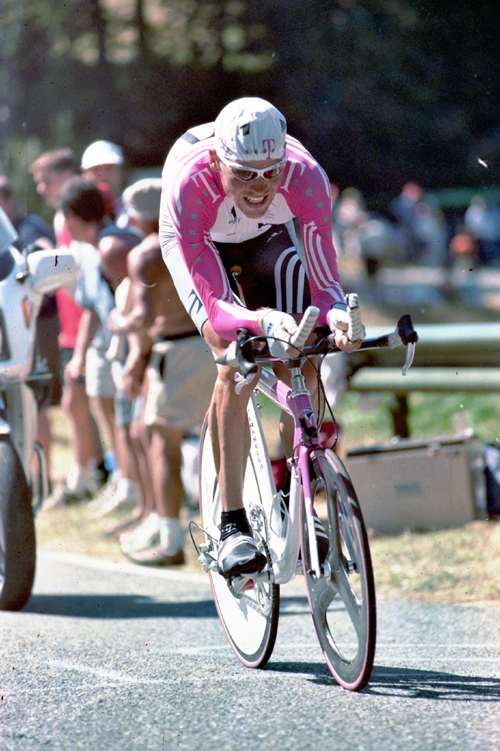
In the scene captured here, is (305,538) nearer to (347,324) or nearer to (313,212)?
(347,324)

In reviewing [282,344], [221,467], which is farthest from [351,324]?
[221,467]

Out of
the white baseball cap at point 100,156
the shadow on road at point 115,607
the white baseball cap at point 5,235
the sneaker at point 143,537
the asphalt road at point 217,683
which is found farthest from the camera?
the white baseball cap at point 100,156

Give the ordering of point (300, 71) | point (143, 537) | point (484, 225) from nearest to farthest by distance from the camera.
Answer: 1. point (143, 537)
2. point (300, 71)
3. point (484, 225)

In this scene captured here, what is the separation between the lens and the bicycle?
336 cm

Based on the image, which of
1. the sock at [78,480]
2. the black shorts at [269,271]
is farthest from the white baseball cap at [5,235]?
the sock at [78,480]

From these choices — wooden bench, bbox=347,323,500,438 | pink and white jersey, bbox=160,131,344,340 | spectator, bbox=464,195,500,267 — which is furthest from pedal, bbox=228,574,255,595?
spectator, bbox=464,195,500,267

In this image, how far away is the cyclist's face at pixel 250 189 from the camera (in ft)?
12.1

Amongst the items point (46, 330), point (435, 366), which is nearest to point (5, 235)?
point (46, 330)

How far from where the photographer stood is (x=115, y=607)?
17.4ft

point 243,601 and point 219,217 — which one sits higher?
point 219,217

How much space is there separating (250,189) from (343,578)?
4.30 feet

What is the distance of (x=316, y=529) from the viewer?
353 centimetres

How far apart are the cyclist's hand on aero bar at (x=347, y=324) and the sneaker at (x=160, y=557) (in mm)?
3016

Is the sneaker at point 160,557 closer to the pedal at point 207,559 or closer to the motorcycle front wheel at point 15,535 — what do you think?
the motorcycle front wheel at point 15,535
